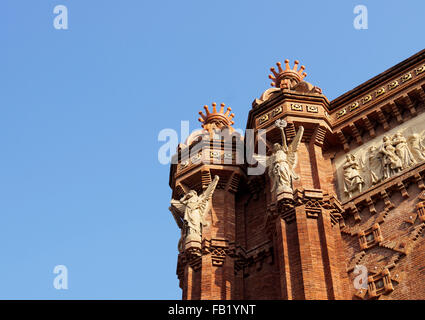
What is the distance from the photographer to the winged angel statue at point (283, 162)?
1875 centimetres

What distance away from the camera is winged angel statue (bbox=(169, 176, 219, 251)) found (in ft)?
64.7

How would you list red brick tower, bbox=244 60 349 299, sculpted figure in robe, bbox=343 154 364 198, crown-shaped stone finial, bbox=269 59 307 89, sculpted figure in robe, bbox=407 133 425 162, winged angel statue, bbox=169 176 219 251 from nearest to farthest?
red brick tower, bbox=244 60 349 299 → sculpted figure in robe, bbox=407 133 425 162 → sculpted figure in robe, bbox=343 154 364 198 → winged angel statue, bbox=169 176 219 251 → crown-shaped stone finial, bbox=269 59 307 89

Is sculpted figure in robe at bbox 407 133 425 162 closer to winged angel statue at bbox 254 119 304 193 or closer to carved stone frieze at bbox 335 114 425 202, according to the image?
carved stone frieze at bbox 335 114 425 202

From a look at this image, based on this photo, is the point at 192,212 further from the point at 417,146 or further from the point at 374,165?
the point at 417,146

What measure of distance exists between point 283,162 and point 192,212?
2756mm

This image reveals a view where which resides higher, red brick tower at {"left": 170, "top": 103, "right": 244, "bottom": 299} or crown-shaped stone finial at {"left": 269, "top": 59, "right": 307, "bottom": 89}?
crown-shaped stone finial at {"left": 269, "top": 59, "right": 307, "bottom": 89}

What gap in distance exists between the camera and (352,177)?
19188 millimetres

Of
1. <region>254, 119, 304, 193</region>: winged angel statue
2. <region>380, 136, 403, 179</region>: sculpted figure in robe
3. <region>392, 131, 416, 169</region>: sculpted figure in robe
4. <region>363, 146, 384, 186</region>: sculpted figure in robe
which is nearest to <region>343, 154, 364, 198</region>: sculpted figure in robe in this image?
<region>363, 146, 384, 186</region>: sculpted figure in robe

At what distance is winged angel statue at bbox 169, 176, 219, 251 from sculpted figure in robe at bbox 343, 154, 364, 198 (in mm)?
3489

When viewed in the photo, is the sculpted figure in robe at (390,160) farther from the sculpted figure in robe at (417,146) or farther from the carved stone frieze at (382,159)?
the sculpted figure in robe at (417,146)

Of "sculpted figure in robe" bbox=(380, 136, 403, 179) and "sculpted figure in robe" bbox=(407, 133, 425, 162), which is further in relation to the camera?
"sculpted figure in robe" bbox=(380, 136, 403, 179)

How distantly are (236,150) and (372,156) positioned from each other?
4.08 m

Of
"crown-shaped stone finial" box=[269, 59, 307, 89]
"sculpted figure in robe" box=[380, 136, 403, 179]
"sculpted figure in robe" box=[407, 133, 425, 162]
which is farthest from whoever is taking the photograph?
"crown-shaped stone finial" box=[269, 59, 307, 89]
